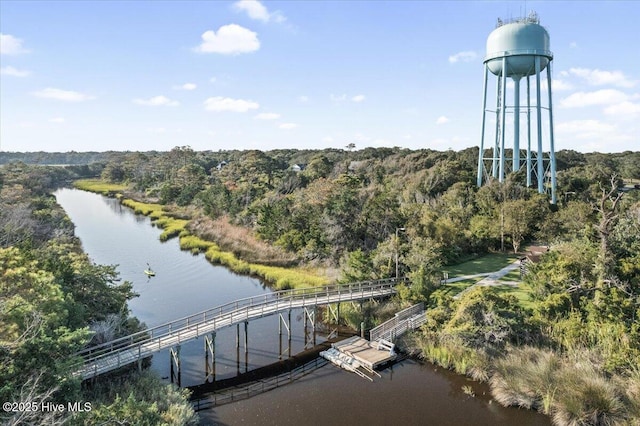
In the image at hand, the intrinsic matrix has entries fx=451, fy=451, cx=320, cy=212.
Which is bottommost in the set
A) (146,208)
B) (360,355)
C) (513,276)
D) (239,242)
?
(360,355)

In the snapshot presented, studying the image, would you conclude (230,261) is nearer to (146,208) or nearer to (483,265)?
(483,265)

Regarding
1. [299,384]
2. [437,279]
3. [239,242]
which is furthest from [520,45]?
[299,384]

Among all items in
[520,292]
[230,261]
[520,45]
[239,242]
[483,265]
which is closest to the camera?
[520,292]

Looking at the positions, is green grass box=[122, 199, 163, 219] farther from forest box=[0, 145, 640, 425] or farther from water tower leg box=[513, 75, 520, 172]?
water tower leg box=[513, 75, 520, 172]

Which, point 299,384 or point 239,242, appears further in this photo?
point 239,242

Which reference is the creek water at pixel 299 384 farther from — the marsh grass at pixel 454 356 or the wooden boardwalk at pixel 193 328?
the wooden boardwalk at pixel 193 328

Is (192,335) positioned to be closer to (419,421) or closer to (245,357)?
(245,357)

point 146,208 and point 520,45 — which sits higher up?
point 520,45

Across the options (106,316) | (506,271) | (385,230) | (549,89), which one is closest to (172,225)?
(385,230)
